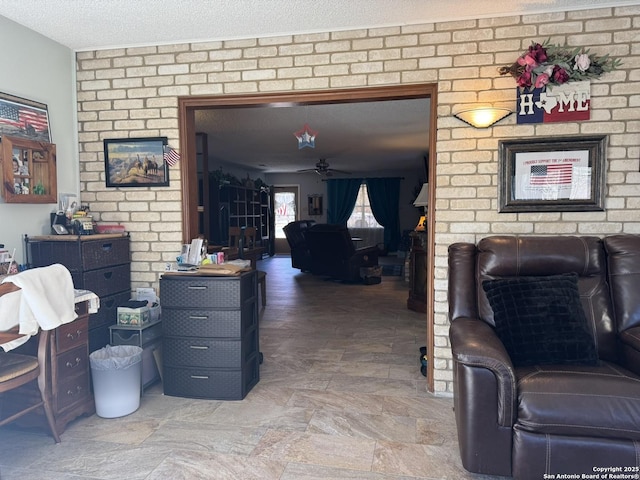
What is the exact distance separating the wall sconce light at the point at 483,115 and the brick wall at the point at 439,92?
0.16 ft

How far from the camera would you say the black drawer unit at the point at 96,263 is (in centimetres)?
271

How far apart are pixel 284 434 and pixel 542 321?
1472 mm

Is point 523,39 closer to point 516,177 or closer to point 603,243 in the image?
point 516,177

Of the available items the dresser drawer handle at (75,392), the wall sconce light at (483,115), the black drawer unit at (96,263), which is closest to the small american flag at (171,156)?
the black drawer unit at (96,263)

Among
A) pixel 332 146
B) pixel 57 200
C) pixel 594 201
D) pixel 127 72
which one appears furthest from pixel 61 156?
pixel 332 146

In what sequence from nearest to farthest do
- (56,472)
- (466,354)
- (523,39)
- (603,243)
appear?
(466,354)
(56,472)
(603,243)
(523,39)

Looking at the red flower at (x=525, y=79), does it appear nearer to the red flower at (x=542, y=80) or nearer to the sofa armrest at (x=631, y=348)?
the red flower at (x=542, y=80)

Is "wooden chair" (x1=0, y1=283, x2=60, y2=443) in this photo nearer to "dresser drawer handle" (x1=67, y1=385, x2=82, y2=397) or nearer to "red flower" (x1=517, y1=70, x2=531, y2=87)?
"dresser drawer handle" (x1=67, y1=385, x2=82, y2=397)

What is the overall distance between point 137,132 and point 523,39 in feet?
8.75

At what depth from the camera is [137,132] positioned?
10.3ft

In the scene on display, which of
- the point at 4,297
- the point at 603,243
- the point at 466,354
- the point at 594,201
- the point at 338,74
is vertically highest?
the point at 338,74

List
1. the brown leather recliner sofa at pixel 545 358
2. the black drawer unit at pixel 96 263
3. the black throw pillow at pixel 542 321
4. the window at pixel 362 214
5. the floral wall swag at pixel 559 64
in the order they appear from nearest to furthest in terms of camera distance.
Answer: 1. the brown leather recliner sofa at pixel 545 358
2. the black throw pillow at pixel 542 321
3. the floral wall swag at pixel 559 64
4. the black drawer unit at pixel 96 263
5. the window at pixel 362 214

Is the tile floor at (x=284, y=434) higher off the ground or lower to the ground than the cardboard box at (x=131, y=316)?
lower

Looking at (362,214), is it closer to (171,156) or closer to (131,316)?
(171,156)
